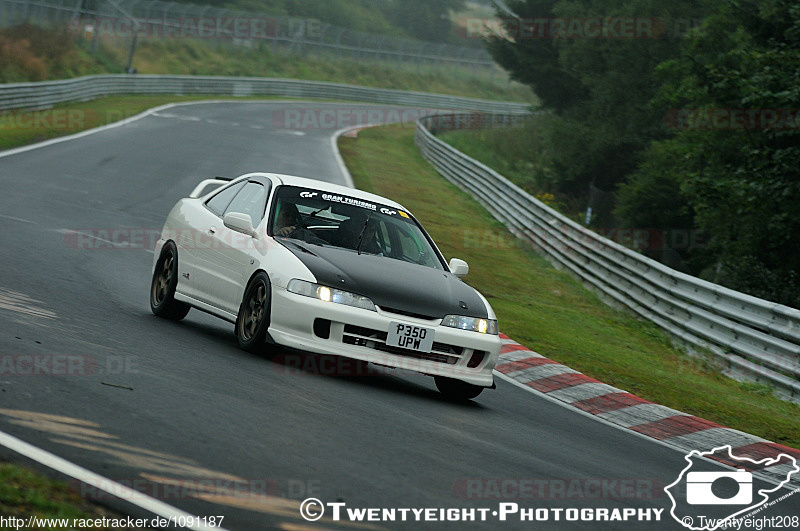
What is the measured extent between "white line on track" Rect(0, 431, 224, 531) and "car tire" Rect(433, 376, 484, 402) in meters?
4.38

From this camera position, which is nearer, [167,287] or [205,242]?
[205,242]

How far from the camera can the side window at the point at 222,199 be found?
10.6m

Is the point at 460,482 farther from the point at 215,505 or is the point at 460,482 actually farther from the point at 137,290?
the point at 137,290

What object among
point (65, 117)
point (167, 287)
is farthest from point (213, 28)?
point (167, 287)

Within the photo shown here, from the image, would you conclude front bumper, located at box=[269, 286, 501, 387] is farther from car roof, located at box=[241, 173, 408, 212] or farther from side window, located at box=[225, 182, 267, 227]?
car roof, located at box=[241, 173, 408, 212]

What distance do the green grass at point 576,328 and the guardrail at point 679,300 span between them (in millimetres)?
245

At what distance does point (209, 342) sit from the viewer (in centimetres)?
956

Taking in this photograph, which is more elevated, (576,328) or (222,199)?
(222,199)

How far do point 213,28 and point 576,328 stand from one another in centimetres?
5884

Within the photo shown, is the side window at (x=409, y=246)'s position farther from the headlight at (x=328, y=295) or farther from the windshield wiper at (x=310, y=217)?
the headlight at (x=328, y=295)

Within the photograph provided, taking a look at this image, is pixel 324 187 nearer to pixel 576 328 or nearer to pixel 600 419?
pixel 600 419

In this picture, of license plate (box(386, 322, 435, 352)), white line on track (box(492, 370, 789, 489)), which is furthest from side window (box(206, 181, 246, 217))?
white line on track (box(492, 370, 789, 489))

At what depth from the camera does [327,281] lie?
864cm

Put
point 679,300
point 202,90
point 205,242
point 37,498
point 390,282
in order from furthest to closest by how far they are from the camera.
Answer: point 202,90
point 679,300
point 205,242
point 390,282
point 37,498
